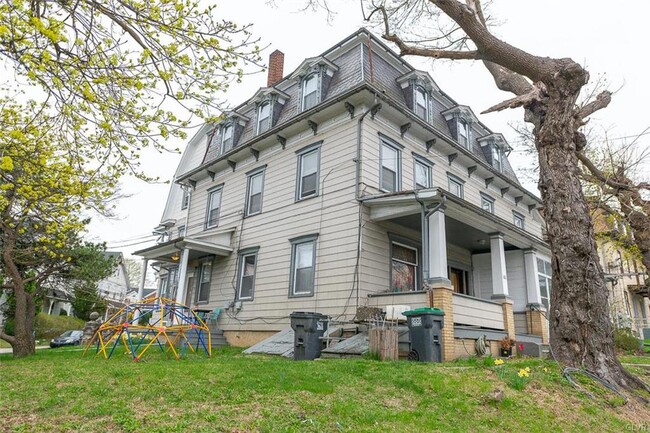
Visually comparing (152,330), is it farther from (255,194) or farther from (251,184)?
(251,184)

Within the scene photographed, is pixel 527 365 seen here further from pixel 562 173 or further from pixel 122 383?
pixel 122 383

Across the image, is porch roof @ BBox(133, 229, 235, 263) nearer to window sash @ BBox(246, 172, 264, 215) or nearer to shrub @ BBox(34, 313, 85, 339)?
window sash @ BBox(246, 172, 264, 215)

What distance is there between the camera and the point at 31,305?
33.9 ft

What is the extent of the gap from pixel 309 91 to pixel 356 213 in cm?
504

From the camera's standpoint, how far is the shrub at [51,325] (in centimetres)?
2691

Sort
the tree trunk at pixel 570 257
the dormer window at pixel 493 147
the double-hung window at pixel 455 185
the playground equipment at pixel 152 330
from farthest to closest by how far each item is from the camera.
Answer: the dormer window at pixel 493 147 < the double-hung window at pixel 455 185 < the playground equipment at pixel 152 330 < the tree trunk at pixel 570 257

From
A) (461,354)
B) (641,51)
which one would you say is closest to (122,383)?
(461,354)

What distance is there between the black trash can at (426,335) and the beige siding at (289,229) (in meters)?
2.57

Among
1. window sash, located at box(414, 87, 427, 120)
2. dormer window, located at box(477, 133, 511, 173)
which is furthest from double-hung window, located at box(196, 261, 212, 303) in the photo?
dormer window, located at box(477, 133, 511, 173)

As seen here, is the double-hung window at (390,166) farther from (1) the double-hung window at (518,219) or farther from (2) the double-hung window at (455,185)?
(1) the double-hung window at (518,219)

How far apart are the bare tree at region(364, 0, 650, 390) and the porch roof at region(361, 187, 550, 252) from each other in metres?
2.41

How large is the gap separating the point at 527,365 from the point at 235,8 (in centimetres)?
663

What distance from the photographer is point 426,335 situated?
7.72 meters

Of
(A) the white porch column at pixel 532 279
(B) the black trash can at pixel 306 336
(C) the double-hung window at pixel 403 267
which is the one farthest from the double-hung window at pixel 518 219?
(B) the black trash can at pixel 306 336
